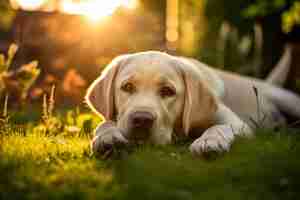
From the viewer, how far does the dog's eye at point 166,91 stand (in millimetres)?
4809

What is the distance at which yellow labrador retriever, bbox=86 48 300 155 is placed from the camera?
14.3ft

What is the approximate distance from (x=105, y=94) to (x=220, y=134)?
110cm

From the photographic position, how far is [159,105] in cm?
466

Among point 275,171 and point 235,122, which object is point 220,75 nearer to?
point 235,122

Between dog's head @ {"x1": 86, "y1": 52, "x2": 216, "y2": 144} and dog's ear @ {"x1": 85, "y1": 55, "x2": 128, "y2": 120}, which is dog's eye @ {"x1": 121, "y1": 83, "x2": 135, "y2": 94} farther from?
dog's ear @ {"x1": 85, "y1": 55, "x2": 128, "y2": 120}

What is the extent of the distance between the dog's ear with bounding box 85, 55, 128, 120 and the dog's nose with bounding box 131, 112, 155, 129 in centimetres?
81

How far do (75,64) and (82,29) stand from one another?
105 centimetres

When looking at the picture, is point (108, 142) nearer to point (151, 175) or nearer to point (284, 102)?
point (151, 175)

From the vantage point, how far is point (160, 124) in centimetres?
454

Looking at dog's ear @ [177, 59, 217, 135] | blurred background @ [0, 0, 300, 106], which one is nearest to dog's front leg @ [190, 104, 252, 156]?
dog's ear @ [177, 59, 217, 135]

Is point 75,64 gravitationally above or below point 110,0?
below

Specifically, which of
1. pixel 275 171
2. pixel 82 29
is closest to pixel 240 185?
pixel 275 171

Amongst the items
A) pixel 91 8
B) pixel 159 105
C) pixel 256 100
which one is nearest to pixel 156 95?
pixel 159 105

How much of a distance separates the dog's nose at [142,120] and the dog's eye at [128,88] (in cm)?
49
